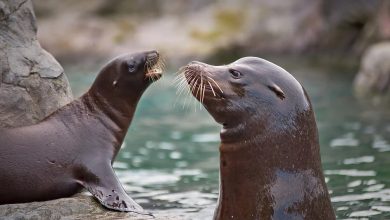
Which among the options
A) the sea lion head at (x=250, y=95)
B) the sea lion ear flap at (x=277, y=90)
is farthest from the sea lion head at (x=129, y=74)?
the sea lion ear flap at (x=277, y=90)

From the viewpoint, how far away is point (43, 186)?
4.90 m

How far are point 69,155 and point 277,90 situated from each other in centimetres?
158

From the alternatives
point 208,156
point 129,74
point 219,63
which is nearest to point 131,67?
point 129,74

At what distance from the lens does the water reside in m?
5.97

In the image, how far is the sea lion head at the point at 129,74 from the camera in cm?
577

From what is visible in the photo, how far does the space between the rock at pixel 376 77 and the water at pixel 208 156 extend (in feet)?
0.98

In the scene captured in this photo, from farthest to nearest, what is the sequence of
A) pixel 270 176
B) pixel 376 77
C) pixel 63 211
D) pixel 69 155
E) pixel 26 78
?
pixel 376 77 → pixel 26 78 → pixel 69 155 → pixel 63 211 → pixel 270 176

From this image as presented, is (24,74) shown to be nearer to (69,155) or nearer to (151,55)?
(69,155)

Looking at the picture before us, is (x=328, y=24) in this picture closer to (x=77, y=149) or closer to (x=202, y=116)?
(x=202, y=116)

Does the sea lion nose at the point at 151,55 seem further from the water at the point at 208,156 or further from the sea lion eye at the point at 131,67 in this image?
the water at the point at 208,156

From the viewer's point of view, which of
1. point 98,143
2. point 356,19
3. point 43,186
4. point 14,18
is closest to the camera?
point 43,186

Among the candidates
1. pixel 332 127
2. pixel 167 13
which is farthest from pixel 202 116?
pixel 167 13

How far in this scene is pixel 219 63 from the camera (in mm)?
18484

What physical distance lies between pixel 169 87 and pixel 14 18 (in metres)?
9.95
